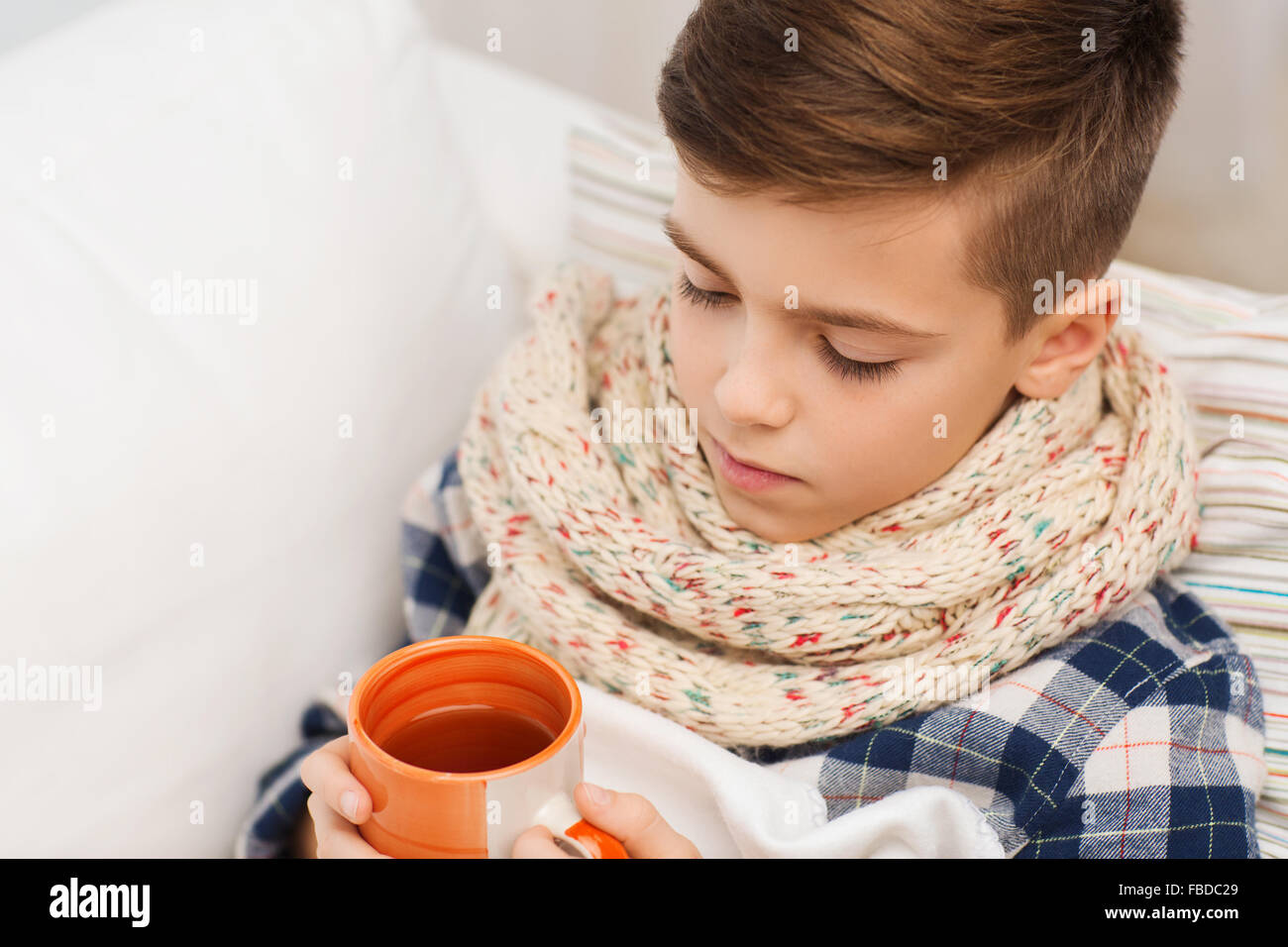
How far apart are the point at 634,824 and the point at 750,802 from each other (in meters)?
0.14

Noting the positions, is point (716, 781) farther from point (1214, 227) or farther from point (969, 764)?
point (1214, 227)

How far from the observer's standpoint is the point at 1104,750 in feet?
2.41

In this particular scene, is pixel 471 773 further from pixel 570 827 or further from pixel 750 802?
pixel 750 802

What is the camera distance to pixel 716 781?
741 mm

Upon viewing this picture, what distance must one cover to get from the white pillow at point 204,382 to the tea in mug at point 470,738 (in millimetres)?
292

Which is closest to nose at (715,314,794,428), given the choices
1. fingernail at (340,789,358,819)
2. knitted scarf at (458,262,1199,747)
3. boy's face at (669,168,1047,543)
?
boy's face at (669,168,1047,543)

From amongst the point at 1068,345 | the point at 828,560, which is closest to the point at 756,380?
the point at 828,560

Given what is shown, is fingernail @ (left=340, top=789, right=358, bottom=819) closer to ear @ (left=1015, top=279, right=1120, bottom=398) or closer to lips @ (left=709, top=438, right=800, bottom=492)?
lips @ (left=709, top=438, right=800, bottom=492)

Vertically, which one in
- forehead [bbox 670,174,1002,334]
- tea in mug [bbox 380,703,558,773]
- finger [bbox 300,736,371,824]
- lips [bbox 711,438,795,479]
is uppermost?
forehead [bbox 670,174,1002,334]

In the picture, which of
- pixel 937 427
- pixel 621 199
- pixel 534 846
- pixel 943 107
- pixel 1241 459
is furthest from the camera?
pixel 621 199

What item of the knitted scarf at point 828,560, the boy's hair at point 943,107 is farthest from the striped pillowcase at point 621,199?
the boy's hair at point 943,107

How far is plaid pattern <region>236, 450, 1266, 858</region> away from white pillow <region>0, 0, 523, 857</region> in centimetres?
39

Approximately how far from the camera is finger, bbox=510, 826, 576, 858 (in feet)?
1.75
